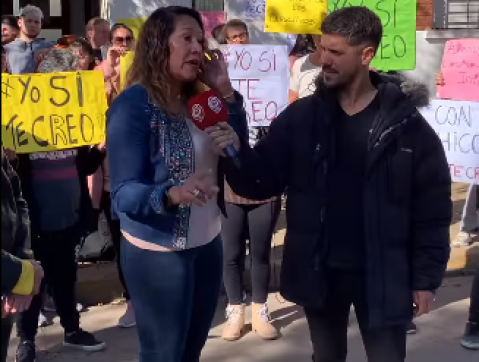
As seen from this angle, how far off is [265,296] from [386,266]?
205 centimetres

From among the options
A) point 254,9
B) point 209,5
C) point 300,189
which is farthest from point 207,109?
point 209,5

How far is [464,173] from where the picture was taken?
533 centimetres

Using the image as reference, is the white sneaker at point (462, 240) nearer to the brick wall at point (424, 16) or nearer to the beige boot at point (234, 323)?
the beige boot at point (234, 323)

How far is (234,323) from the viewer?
4.66 m

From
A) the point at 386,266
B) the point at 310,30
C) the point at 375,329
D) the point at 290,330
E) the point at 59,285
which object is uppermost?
the point at 310,30

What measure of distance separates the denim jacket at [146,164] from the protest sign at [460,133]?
2.95 metres

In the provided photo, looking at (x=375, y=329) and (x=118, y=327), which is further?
(x=118, y=327)

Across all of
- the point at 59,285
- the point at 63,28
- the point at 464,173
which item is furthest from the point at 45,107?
the point at 63,28

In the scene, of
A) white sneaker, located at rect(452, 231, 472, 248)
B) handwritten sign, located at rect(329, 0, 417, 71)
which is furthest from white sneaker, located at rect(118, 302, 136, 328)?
white sneaker, located at rect(452, 231, 472, 248)

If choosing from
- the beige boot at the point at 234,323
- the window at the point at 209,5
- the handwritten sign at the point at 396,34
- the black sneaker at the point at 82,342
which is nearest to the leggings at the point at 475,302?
the beige boot at the point at 234,323

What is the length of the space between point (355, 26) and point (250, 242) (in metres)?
2.16

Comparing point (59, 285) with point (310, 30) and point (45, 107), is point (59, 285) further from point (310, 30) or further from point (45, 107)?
point (310, 30)

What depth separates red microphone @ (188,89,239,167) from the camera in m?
2.53

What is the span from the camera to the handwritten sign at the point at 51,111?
13.6 feet
